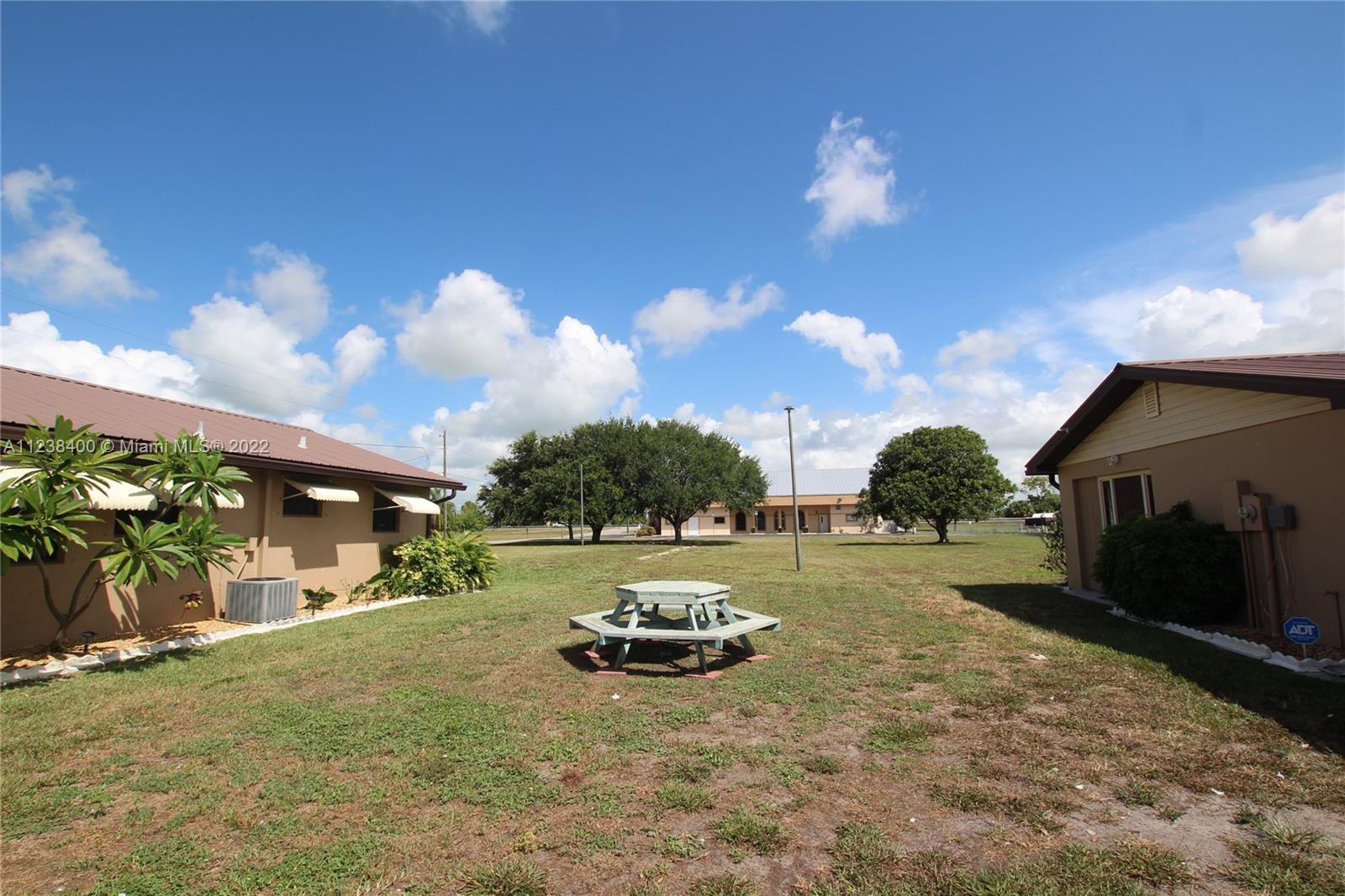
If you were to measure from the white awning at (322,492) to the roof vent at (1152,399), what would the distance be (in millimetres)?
13389

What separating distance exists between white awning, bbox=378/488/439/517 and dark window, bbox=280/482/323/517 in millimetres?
1420

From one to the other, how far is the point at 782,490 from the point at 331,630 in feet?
185

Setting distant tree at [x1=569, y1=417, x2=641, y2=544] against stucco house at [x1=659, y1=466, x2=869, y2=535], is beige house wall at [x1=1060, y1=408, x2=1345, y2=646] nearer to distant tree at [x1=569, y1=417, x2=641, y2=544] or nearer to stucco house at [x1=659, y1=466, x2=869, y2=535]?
distant tree at [x1=569, y1=417, x2=641, y2=544]

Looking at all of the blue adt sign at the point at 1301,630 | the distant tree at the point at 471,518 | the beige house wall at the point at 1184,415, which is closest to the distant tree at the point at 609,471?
the distant tree at the point at 471,518

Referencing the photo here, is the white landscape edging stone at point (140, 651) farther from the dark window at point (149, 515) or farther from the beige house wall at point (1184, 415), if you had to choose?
the beige house wall at point (1184, 415)

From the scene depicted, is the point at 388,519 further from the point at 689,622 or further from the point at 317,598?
the point at 689,622

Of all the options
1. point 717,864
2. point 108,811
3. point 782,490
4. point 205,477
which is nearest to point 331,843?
point 108,811

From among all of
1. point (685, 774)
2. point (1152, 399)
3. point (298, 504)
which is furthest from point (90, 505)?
point (1152, 399)

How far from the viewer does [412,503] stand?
14.0 metres

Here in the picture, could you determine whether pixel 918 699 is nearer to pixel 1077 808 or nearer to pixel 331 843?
pixel 1077 808

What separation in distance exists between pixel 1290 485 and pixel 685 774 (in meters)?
7.37

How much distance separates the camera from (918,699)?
5.32 meters

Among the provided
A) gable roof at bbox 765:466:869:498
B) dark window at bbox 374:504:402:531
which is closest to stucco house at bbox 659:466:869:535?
gable roof at bbox 765:466:869:498

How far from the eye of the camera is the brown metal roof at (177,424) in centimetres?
865
